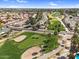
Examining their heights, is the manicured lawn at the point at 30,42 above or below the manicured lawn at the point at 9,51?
above

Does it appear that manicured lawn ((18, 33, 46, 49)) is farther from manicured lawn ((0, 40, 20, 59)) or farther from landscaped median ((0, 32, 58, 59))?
manicured lawn ((0, 40, 20, 59))

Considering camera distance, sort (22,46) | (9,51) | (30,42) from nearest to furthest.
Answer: (9,51) → (22,46) → (30,42)

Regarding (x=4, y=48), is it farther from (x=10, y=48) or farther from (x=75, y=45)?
(x=75, y=45)

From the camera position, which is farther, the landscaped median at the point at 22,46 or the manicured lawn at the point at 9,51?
the landscaped median at the point at 22,46

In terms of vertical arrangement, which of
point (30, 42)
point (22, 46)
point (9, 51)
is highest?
point (30, 42)

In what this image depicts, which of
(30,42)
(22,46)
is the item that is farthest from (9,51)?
(30,42)

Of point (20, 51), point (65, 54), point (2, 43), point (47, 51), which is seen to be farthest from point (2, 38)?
point (65, 54)

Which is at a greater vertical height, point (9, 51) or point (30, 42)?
point (30, 42)

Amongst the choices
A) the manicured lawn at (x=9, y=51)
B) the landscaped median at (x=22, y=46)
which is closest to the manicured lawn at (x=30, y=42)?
the landscaped median at (x=22, y=46)

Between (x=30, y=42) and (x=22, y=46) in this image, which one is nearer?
(x=22, y=46)

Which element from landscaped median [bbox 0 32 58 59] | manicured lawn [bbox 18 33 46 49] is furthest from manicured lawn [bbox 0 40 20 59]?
manicured lawn [bbox 18 33 46 49]

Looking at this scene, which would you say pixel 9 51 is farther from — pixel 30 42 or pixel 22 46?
pixel 30 42

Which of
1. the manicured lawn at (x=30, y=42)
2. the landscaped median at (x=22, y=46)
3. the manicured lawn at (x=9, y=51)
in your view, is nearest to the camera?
the manicured lawn at (x=9, y=51)

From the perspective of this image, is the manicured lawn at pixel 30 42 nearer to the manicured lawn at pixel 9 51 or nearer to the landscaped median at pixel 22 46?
the landscaped median at pixel 22 46
